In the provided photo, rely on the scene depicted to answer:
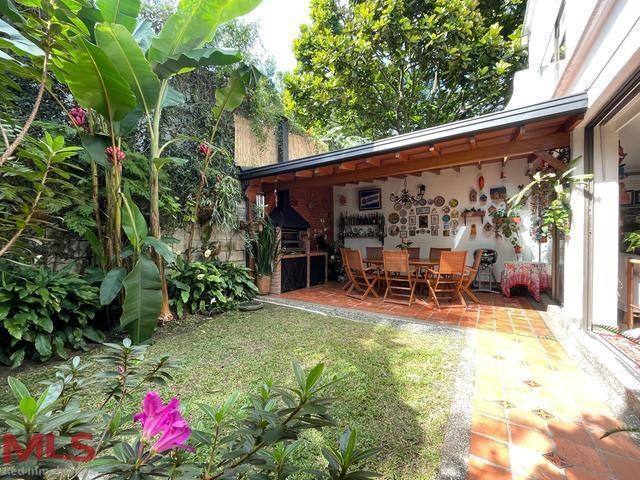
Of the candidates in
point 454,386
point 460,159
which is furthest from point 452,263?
point 454,386

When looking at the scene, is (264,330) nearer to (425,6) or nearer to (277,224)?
(277,224)

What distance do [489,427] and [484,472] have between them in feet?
1.33

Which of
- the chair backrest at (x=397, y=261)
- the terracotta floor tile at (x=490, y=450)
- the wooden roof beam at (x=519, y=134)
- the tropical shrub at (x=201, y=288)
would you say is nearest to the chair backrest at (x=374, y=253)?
the chair backrest at (x=397, y=261)

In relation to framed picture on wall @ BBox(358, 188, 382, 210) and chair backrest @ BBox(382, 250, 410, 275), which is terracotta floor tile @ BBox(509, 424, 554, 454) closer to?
chair backrest @ BBox(382, 250, 410, 275)

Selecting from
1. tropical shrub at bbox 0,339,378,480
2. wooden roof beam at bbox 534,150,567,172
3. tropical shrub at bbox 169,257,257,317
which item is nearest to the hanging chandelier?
wooden roof beam at bbox 534,150,567,172

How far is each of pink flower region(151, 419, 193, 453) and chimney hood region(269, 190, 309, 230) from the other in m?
5.33

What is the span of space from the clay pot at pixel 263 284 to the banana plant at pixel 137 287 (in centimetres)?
273

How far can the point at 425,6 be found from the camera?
6.75 metres

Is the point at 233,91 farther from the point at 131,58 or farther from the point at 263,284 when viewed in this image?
the point at 263,284

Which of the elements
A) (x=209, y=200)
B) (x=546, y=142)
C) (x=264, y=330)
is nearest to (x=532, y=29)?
(x=546, y=142)

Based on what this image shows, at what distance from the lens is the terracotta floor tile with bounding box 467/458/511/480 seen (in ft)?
4.60

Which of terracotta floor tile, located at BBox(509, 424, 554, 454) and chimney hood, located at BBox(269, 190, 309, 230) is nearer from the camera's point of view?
terracotta floor tile, located at BBox(509, 424, 554, 454)

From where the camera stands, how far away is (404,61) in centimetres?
725

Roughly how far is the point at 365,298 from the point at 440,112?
6.61m
